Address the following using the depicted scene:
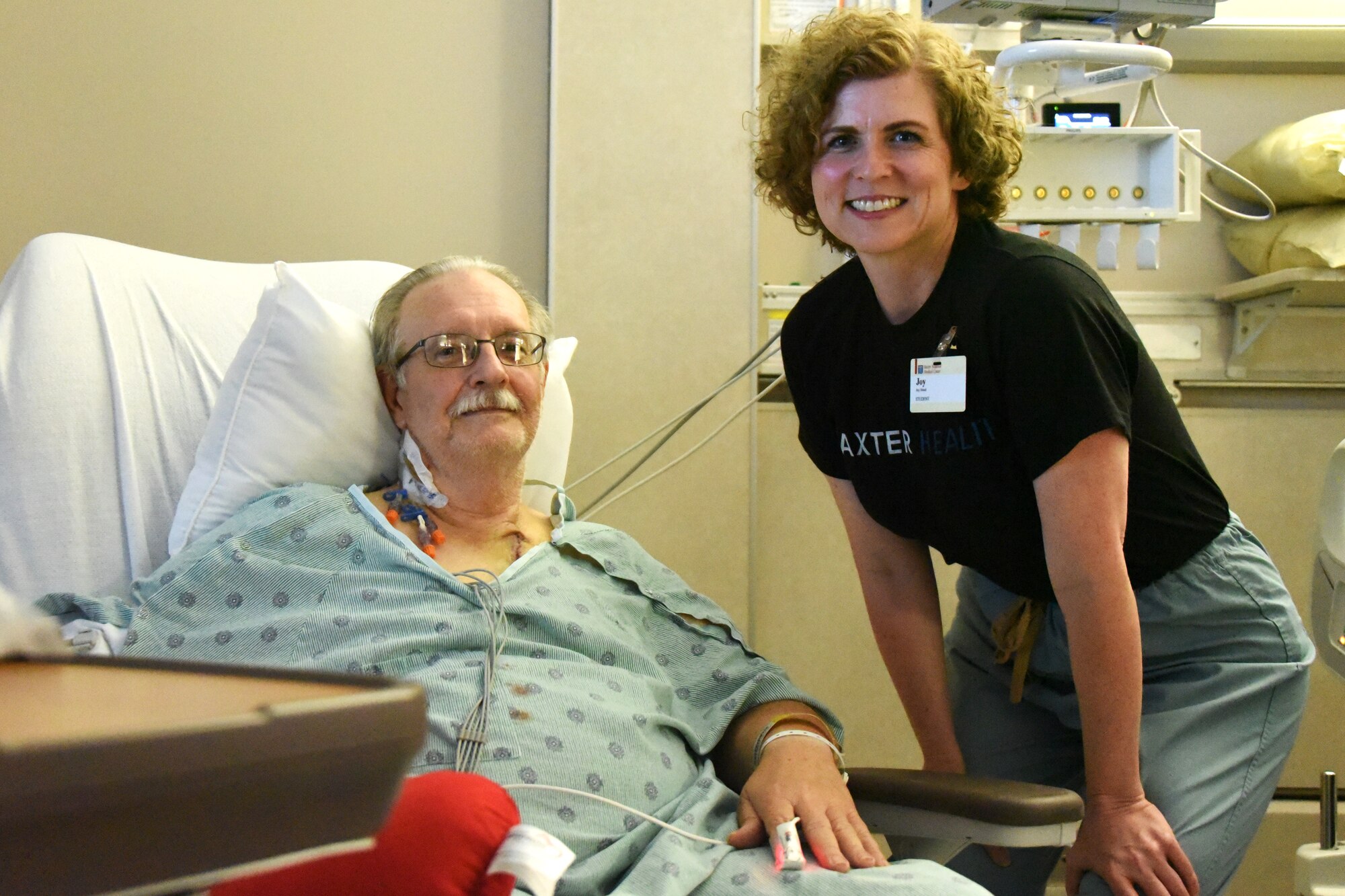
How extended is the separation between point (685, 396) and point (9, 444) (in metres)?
1.25

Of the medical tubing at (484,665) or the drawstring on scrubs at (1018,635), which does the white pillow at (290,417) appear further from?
the drawstring on scrubs at (1018,635)

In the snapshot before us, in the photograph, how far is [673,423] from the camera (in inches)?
93.5

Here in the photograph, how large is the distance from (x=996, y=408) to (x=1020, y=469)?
0.09 meters

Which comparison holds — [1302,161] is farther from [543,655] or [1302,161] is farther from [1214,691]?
[543,655]

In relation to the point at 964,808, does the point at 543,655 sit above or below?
above

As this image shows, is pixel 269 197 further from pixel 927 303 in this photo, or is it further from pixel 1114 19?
pixel 1114 19

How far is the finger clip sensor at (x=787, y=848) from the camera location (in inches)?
50.2

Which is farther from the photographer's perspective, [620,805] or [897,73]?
[897,73]

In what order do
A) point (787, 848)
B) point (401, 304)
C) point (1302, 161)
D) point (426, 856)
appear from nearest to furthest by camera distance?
point (426, 856)
point (787, 848)
point (401, 304)
point (1302, 161)

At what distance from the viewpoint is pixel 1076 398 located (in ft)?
4.44

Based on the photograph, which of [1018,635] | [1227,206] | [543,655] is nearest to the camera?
[543,655]

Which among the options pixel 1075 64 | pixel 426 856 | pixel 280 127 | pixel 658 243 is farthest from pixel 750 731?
pixel 280 127

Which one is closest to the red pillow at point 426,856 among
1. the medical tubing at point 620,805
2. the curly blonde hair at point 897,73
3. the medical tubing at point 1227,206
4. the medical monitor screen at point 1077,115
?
the medical tubing at point 620,805

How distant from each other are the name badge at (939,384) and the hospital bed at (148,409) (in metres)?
0.48
